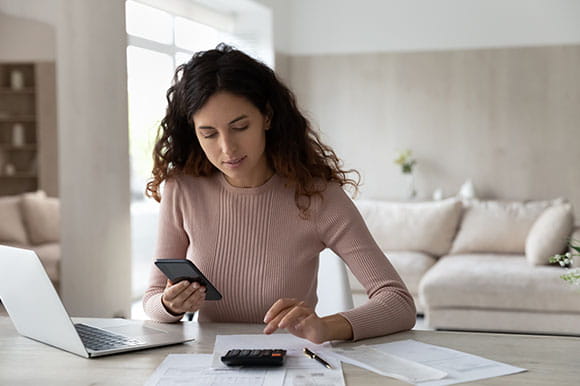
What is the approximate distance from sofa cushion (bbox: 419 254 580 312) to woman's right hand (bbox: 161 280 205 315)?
321 cm

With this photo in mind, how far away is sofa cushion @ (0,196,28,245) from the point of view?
3.32m

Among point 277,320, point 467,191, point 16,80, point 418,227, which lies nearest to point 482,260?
point 418,227

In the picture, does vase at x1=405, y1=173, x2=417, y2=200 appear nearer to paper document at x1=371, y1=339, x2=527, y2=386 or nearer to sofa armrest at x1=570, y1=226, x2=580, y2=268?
sofa armrest at x1=570, y1=226, x2=580, y2=268

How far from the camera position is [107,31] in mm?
4074

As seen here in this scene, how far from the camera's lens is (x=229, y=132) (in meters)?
1.97

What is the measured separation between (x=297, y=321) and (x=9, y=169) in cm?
215

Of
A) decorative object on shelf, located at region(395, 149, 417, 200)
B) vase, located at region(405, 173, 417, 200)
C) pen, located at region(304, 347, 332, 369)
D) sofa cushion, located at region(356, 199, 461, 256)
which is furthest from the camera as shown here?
vase, located at region(405, 173, 417, 200)

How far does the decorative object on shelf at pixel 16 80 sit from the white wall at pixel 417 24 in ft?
11.4

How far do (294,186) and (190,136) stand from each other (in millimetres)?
332

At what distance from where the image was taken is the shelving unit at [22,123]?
332 cm

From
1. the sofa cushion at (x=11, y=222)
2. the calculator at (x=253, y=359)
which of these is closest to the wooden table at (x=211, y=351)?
the calculator at (x=253, y=359)

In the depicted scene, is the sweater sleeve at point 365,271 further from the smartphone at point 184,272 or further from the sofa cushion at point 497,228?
the sofa cushion at point 497,228

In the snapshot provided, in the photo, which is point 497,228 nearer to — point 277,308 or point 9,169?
point 9,169

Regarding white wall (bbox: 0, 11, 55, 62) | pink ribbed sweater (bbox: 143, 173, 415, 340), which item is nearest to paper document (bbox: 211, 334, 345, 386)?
pink ribbed sweater (bbox: 143, 173, 415, 340)
